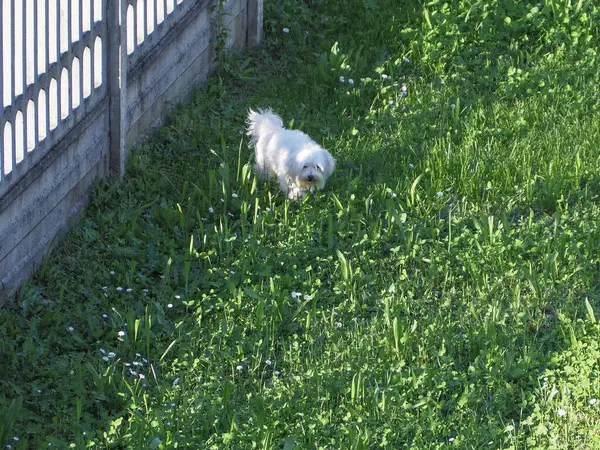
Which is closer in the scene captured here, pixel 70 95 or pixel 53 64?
pixel 53 64

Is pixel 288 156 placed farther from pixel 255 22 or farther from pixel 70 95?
pixel 255 22

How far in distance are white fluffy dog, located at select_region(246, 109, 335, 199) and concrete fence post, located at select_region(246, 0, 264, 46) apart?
61.6 inches

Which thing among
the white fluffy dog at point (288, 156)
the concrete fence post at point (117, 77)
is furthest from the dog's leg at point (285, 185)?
the concrete fence post at point (117, 77)

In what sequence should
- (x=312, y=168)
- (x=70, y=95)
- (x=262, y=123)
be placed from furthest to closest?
(x=262, y=123) < (x=312, y=168) < (x=70, y=95)

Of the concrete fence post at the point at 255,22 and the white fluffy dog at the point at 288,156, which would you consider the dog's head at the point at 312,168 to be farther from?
the concrete fence post at the point at 255,22

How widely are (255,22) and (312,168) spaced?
8.34ft

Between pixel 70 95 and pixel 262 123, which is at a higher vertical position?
pixel 70 95

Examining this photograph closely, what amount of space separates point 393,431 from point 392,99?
3.55 meters

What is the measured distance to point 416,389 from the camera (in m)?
4.70

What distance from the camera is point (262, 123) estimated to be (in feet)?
22.3

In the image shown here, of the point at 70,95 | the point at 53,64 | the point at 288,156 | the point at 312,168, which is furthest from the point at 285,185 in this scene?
the point at 53,64

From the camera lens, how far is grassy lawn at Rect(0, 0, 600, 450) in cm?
456

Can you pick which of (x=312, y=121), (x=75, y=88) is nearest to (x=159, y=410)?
(x=75, y=88)

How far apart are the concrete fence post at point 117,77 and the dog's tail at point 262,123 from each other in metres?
0.84
